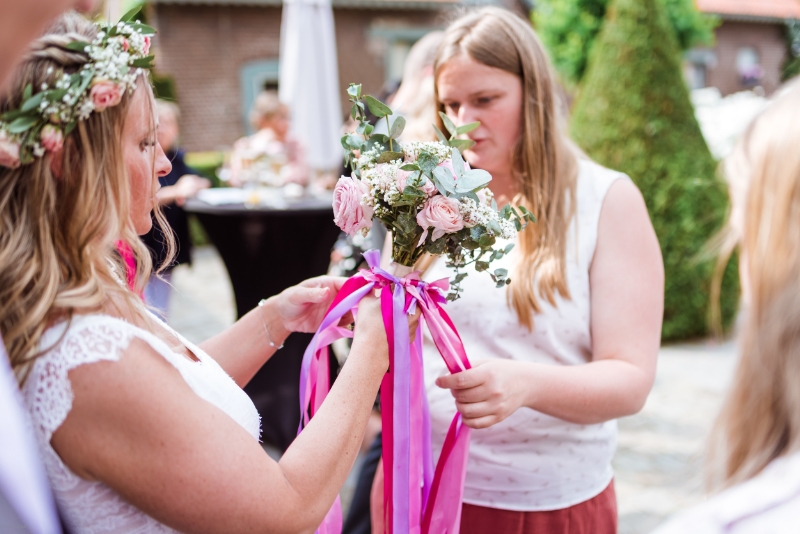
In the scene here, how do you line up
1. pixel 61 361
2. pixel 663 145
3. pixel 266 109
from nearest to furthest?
pixel 61 361 < pixel 663 145 < pixel 266 109

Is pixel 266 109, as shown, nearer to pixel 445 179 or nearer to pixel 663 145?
pixel 663 145

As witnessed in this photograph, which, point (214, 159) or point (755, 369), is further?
point (214, 159)

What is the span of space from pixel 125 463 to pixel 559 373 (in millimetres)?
956

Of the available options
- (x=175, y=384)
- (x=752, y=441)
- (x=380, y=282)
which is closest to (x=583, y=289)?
(x=380, y=282)

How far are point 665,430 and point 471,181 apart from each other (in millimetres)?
3704

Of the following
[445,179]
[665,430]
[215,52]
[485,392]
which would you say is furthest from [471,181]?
[215,52]

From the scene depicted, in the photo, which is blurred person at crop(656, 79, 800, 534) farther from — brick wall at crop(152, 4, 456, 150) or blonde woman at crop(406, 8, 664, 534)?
brick wall at crop(152, 4, 456, 150)

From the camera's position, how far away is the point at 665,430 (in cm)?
Answer: 450

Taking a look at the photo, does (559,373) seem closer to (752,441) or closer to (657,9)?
(752,441)

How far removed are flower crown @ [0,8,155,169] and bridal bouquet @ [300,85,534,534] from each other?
48 cm

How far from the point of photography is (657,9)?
593 cm

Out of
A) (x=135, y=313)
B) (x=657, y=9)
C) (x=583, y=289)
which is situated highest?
(x=657, y=9)

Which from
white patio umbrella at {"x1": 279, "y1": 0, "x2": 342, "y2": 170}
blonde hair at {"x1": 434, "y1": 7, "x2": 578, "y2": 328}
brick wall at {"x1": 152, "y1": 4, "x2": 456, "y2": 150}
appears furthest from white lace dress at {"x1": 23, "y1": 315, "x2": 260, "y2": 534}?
brick wall at {"x1": 152, "y1": 4, "x2": 456, "y2": 150}

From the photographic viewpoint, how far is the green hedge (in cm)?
588
